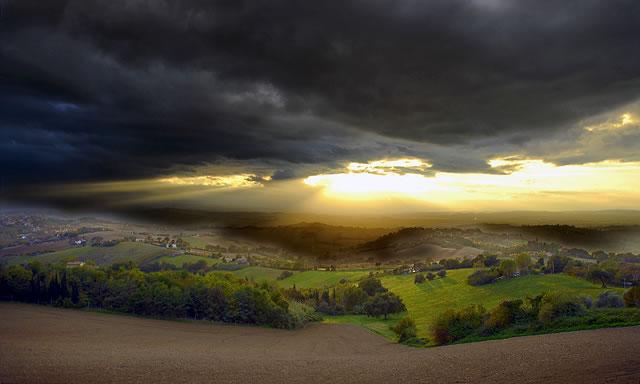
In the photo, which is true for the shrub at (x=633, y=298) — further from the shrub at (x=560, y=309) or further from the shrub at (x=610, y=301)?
the shrub at (x=560, y=309)

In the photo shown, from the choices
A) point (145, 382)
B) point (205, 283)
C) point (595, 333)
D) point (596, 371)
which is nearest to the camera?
point (596, 371)

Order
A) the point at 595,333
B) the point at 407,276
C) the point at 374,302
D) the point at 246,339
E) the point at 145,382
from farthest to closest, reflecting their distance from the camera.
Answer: the point at 407,276 < the point at 374,302 < the point at 246,339 < the point at 595,333 < the point at 145,382

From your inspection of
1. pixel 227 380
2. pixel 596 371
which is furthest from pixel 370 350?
pixel 596 371

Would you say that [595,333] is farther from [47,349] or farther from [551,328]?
[47,349]

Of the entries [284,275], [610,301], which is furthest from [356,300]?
[610,301]

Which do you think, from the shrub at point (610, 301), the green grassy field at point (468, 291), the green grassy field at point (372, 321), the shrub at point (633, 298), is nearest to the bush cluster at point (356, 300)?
the green grassy field at point (372, 321)

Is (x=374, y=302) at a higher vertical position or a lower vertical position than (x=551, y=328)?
lower
